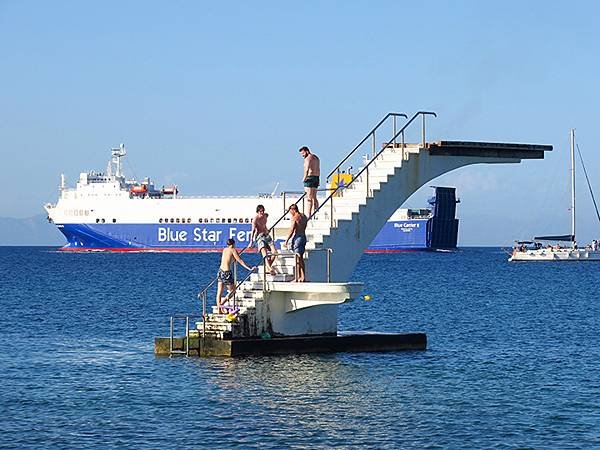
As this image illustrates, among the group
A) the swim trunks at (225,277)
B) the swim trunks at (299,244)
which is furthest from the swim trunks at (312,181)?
the swim trunks at (225,277)

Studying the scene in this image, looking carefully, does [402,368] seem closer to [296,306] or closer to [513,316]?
[296,306]

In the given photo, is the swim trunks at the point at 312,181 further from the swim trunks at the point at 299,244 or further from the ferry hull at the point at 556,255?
the ferry hull at the point at 556,255

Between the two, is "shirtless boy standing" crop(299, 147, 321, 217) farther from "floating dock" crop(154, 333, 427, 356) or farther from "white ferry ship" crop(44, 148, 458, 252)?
"white ferry ship" crop(44, 148, 458, 252)

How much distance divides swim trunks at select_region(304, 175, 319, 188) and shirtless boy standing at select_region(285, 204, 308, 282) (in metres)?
1.27

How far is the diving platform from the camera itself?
87.4ft

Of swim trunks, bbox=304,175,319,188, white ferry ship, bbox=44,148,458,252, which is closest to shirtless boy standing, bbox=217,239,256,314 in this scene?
swim trunks, bbox=304,175,319,188

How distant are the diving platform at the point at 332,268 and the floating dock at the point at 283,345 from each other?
0.02m

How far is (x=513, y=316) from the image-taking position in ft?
148

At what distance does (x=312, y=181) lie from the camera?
2817cm

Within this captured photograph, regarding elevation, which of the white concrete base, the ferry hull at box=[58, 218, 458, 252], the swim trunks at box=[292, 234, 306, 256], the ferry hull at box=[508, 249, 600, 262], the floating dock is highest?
the ferry hull at box=[58, 218, 458, 252]

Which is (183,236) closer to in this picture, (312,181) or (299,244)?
(312,181)

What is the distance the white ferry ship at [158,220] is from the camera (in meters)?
143

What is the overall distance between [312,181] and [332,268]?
2111 millimetres

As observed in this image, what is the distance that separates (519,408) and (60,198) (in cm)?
13217
